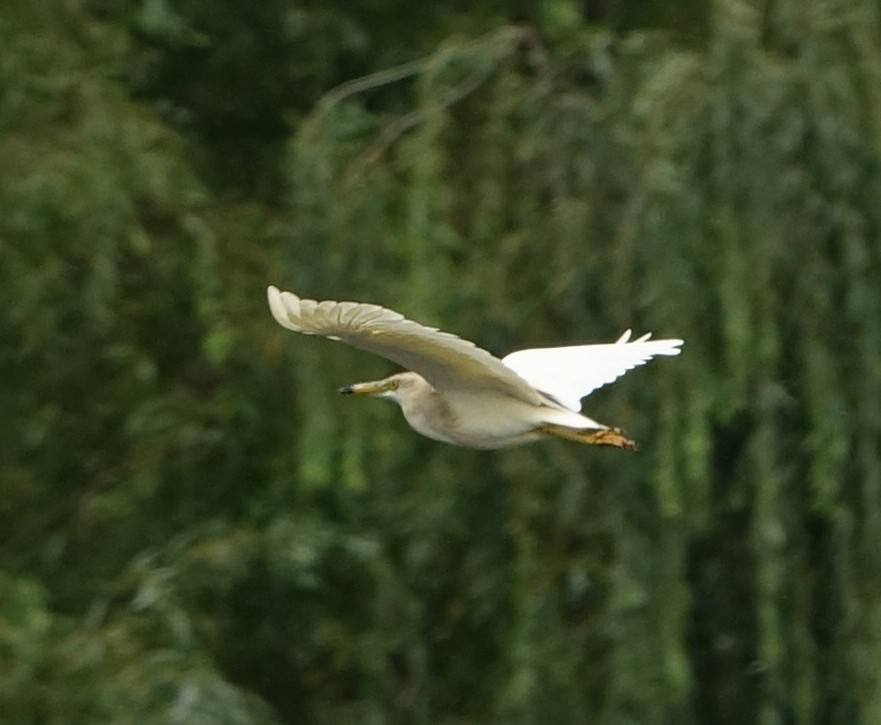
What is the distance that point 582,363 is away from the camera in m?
4.92

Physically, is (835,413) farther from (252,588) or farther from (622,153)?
(252,588)

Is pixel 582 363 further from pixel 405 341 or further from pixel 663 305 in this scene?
pixel 405 341

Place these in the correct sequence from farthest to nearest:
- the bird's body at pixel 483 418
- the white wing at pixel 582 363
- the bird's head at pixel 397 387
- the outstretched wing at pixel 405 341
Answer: the white wing at pixel 582 363 < the bird's head at pixel 397 387 < the bird's body at pixel 483 418 < the outstretched wing at pixel 405 341

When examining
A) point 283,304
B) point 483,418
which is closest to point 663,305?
point 483,418

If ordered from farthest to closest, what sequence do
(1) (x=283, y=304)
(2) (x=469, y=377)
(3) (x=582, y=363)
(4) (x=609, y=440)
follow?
(3) (x=582, y=363), (4) (x=609, y=440), (2) (x=469, y=377), (1) (x=283, y=304)

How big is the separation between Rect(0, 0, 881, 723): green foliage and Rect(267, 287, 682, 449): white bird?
0.53 m

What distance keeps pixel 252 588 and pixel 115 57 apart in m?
1.38

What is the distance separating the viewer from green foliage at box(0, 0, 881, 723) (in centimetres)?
543

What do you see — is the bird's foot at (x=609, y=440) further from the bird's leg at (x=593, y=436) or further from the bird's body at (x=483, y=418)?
the bird's body at (x=483, y=418)

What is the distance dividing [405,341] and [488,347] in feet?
5.09

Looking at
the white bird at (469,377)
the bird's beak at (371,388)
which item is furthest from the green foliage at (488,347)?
the bird's beak at (371,388)

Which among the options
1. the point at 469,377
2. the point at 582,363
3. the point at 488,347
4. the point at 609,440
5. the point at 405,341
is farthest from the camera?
the point at 488,347

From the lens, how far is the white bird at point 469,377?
394 centimetres

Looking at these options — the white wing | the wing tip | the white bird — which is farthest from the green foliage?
the wing tip
